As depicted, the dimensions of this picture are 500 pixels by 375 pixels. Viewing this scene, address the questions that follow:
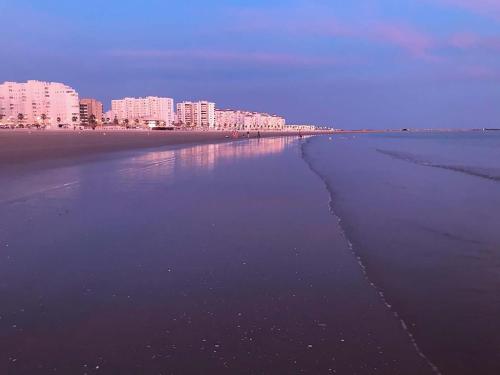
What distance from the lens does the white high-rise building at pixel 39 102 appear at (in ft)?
534

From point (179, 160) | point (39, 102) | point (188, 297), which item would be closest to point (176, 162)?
point (179, 160)

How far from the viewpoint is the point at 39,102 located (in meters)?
165

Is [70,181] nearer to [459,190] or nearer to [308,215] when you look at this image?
[308,215]

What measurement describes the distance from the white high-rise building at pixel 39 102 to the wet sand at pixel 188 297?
165 meters

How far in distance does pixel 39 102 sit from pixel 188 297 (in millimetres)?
179806

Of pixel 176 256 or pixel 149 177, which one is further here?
pixel 149 177

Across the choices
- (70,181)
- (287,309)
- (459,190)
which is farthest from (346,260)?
(70,181)

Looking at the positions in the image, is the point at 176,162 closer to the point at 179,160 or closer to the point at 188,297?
the point at 179,160

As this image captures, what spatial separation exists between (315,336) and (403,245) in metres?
4.07

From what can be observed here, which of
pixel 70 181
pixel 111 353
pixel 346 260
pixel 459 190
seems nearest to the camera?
pixel 111 353

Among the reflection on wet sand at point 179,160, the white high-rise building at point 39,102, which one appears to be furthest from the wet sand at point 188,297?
the white high-rise building at point 39,102

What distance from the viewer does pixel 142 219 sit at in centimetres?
974

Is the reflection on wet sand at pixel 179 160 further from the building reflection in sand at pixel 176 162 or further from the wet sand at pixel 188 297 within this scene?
the wet sand at pixel 188 297

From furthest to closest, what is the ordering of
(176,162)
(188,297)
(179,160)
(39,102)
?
(39,102)
(179,160)
(176,162)
(188,297)
